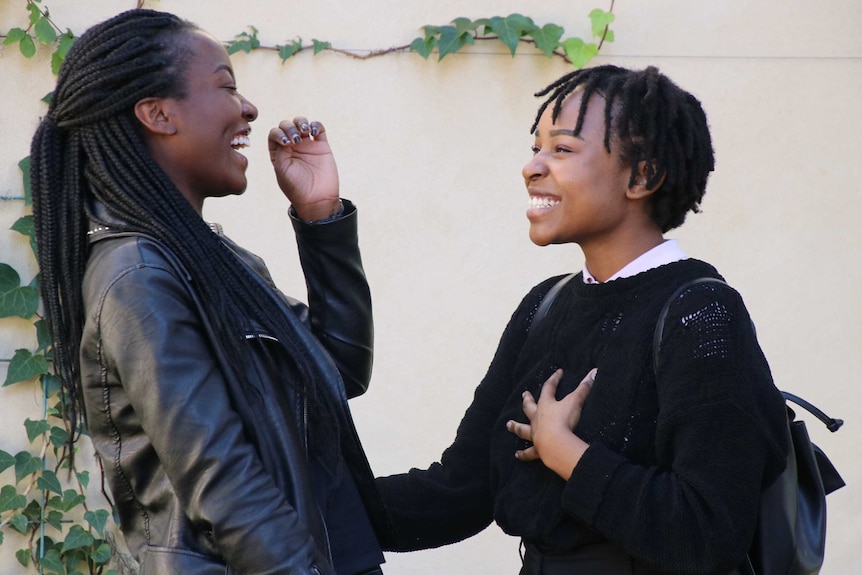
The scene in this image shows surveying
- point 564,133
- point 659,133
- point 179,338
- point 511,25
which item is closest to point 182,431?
point 179,338

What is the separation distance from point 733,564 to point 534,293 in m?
0.84

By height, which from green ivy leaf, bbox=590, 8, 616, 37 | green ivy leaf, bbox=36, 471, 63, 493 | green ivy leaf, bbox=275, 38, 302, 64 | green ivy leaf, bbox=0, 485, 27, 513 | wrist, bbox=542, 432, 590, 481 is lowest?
green ivy leaf, bbox=0, 485, 27, 513

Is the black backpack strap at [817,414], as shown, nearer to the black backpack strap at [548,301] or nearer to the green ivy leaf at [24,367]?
the black backpack strap at [548,301]

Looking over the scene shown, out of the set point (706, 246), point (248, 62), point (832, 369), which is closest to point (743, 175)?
point (706, 246)

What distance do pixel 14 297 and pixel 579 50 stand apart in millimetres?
2273

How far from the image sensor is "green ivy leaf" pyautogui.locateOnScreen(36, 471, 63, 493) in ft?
12.9

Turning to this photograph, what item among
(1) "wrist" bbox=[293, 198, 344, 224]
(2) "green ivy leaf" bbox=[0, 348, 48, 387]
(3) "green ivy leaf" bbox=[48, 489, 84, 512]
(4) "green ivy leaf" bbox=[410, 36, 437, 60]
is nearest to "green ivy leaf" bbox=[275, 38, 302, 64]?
(4) "green ivy leaf" bbox=[410, 36, 437, 60]

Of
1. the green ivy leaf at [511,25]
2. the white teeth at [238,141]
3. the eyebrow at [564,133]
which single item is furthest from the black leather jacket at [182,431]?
the green ivy leaf at [511,25]

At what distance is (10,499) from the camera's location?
154 inches

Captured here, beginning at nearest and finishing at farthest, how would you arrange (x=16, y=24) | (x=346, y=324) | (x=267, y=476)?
(x=267, y=476)
(x=346, y=324)
(x=16, y=24)

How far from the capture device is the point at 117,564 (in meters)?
4.03

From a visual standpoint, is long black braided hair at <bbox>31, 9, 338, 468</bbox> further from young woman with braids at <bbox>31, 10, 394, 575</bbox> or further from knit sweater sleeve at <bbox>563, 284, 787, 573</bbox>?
knit sweater sleeve at <bbox>563, 284, 787, 573</bbox>

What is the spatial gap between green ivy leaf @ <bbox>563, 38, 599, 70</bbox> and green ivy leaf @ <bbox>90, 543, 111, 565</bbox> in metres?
2.51

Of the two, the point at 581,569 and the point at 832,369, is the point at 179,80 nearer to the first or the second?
the point at 581,569
